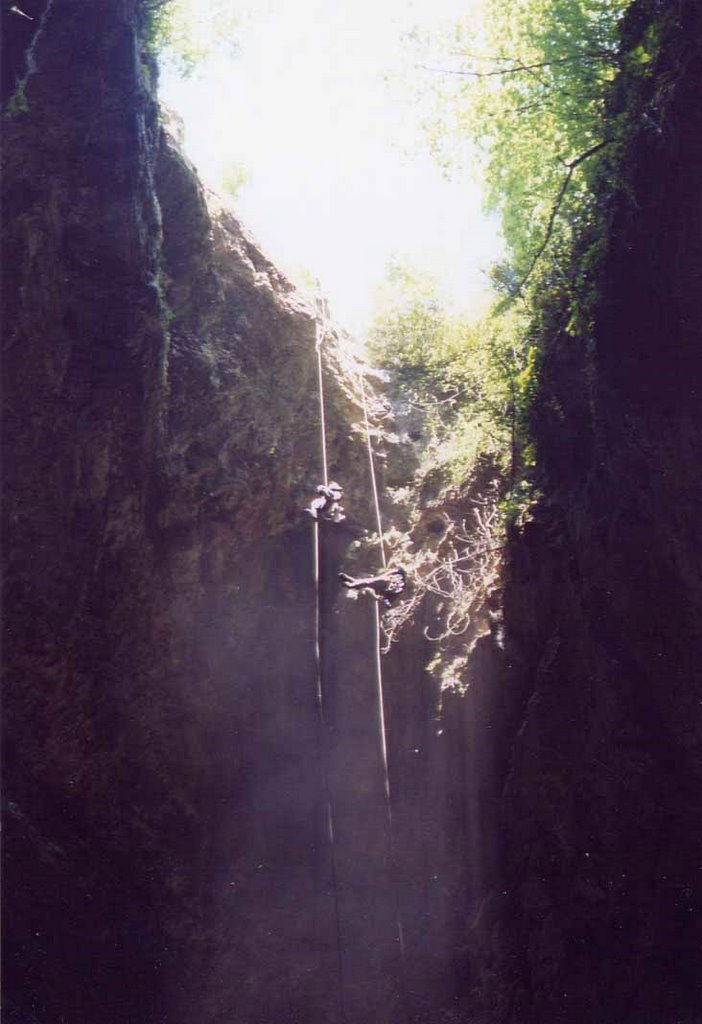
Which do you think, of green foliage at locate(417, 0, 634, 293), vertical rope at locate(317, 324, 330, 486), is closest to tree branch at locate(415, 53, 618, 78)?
green foliage at locate(417, 0, 634, 293)

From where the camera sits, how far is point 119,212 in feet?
22.5

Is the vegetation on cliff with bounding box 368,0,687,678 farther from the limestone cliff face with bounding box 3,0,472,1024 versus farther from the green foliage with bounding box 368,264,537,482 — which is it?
the limestone cliff face with bounding box 3,0,472,1024

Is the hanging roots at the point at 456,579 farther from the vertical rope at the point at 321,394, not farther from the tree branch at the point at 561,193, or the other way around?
the tree branch at the point at 561,193

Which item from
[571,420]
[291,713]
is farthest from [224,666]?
[571,420]

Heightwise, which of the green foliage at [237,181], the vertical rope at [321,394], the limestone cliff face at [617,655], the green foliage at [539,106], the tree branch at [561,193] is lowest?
the limestone cliff face at [617,655]

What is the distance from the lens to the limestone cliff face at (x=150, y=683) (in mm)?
6891

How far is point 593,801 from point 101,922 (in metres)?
4.75

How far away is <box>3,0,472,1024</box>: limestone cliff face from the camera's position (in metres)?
6.89

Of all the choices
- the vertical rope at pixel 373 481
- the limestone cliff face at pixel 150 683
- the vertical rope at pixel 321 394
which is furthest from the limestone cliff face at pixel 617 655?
the vertical rope at pixel 321 394

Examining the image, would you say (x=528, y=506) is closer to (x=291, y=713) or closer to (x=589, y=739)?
(x=589, y=739)

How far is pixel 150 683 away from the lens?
23.7 feet

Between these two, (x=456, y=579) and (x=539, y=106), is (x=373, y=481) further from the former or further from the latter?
(x=539, y=106)

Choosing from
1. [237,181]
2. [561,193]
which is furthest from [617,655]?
[237,181]

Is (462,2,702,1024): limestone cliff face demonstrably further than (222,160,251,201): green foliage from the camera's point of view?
No
